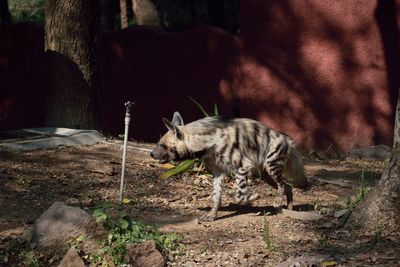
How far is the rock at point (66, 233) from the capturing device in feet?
18.3

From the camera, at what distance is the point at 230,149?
22.0ft

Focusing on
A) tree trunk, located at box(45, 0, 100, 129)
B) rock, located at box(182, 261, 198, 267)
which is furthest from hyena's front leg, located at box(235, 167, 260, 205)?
tree trunk, located at box(45, 0, 100, 129)

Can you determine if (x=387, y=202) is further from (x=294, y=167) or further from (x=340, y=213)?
(x=294, y=167)

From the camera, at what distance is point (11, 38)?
13219mm

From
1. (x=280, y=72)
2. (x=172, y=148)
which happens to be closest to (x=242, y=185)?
(x=172, y=148)

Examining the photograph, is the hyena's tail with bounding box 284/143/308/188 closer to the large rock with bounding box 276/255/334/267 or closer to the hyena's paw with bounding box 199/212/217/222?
the hyena's paw with bounding box 199/212/217/222

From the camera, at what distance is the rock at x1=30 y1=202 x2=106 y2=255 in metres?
5.58

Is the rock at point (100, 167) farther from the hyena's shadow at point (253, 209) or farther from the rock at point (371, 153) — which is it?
the rock at point (371, 153)

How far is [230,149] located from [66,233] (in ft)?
5.82

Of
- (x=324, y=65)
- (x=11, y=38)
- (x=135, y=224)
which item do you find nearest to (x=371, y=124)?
(x=324, y=65)

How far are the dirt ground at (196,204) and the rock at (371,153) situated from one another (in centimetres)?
35

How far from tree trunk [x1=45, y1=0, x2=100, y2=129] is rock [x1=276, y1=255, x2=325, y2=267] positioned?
16.2ft

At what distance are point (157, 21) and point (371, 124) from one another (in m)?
6.07

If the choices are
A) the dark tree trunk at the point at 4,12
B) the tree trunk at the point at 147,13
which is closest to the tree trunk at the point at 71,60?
the tree trunk at the point at 147,13
